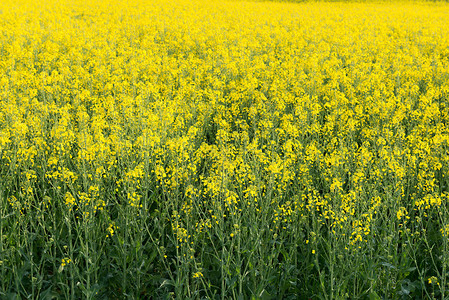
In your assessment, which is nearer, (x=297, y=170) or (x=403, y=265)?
(x=403, y=265)

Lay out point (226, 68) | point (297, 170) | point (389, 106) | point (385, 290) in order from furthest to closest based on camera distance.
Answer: point (226, 68), point (389, 106), point (297, 170), point (385, 290)

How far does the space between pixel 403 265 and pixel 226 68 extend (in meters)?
5.57

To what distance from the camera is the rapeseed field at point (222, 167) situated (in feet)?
11.5

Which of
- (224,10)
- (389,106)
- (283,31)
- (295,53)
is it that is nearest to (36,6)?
(224,10)

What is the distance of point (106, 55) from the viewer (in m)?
9.45

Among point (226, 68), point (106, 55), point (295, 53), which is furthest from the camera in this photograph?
point (295, 53)

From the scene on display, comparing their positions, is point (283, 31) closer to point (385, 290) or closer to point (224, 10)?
point (224, 10)

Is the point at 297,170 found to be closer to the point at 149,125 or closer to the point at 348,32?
the point at 149,125

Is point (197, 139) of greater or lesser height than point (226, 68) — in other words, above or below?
below

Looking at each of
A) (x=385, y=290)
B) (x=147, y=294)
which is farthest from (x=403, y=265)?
(x=147, y=294)

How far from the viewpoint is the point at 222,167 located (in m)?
3.76

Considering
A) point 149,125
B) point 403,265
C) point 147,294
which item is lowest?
point 147,294

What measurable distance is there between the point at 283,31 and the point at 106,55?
6052 millimetres

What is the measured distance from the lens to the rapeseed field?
11.5 ft
